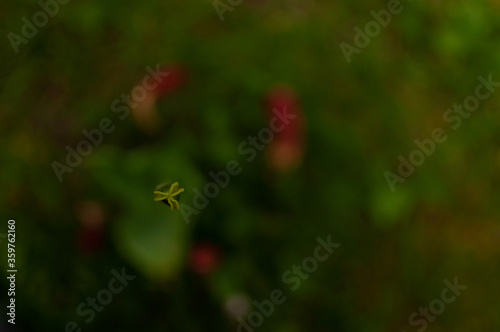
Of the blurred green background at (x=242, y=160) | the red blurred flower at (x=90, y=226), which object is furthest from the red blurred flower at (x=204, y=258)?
the red blurred flower at (x=90, y=226)

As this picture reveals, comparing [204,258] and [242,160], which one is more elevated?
[242,160]

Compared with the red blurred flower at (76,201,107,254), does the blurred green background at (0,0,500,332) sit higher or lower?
higher

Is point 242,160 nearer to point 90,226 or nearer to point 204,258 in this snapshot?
point 204,258

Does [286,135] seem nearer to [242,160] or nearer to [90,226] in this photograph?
[242,160]

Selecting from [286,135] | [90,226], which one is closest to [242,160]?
[286,135]

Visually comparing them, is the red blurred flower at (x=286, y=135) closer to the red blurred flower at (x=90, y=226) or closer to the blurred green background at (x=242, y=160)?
the blurred green background at (x=242, y=160)

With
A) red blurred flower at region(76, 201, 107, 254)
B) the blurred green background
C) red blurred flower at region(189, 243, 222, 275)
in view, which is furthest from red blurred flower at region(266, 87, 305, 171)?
red blurred flower at region(76, 201, 107, 254)

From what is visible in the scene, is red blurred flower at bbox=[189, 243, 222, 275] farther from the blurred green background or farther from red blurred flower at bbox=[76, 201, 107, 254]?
red blurred flower at bbox=[76, 201, 107, 254]

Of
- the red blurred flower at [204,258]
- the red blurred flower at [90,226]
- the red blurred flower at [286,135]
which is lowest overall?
the red blurred flower at [90,226]
